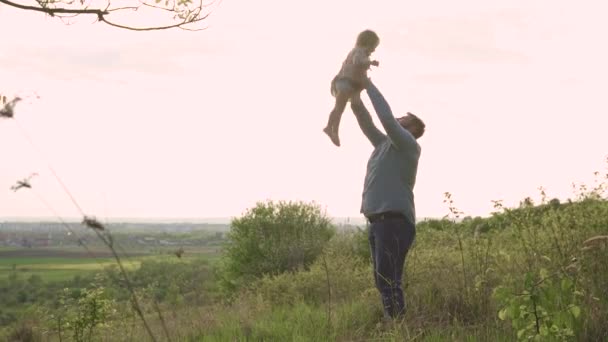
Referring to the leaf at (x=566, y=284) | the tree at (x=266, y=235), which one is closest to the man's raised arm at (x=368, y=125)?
the leaf at (x=566, y=284)

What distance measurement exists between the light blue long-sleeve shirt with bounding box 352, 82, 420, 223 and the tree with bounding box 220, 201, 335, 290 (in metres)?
15.6

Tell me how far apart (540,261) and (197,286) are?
11.7 ft

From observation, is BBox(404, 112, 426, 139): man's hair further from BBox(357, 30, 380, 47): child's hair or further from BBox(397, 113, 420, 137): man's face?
BBox(357, 30, 380, 47): child's hair

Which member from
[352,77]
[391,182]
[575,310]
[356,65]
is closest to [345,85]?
[352,77]

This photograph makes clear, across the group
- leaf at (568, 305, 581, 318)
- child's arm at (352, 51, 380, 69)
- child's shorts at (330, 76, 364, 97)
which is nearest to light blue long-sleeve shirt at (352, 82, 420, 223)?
child's shorts at (330, 76, 364, 97)

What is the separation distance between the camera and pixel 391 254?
5055mm

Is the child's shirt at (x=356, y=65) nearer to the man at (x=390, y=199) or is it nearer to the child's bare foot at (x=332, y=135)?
the man at (x=390, y=199)

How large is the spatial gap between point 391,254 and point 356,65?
161 cm

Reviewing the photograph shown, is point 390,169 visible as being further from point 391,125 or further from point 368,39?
point 368,39

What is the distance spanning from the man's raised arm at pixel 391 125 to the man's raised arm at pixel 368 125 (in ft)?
0.71

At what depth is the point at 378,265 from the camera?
5.12 metres

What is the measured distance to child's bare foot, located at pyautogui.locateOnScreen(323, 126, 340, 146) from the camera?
4.98 meters

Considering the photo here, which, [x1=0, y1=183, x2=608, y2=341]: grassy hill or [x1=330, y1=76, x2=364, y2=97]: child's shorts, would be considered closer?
[x1=0, y1=183, x2=608, y2=341]: grassy hill

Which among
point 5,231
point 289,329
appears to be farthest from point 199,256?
point 5,231
